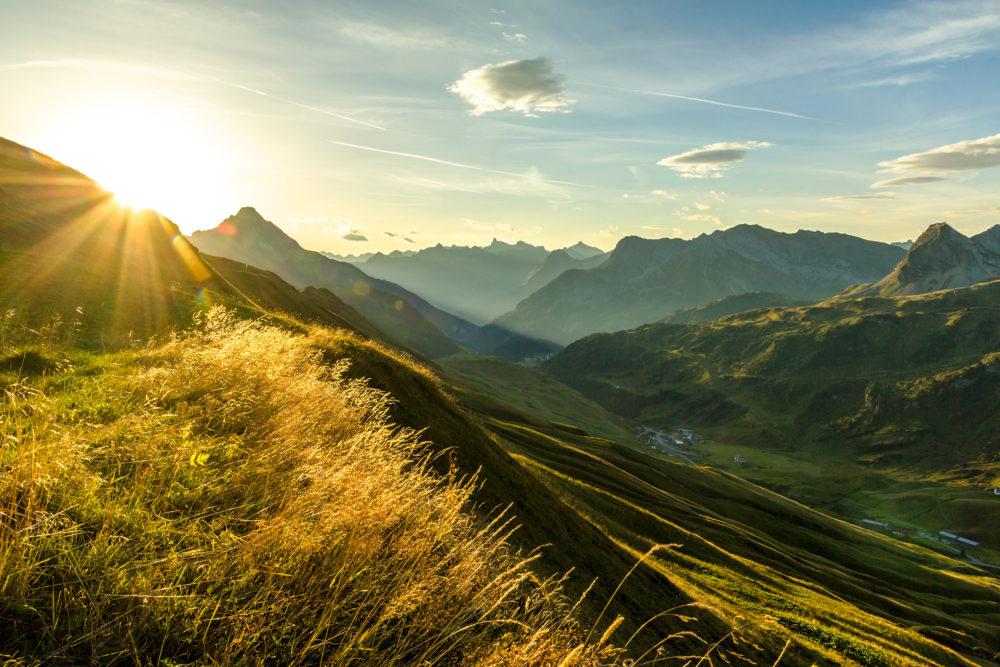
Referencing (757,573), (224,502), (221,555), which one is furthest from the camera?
(757,573)

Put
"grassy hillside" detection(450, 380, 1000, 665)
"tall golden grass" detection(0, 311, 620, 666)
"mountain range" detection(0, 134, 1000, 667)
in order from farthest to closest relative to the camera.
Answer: "grassy hillside" detection(450, 380, 1000, 665)
"mountain range" detection(0, 134, 1000, 667)
"tall golden grass" detection(0, 311, 620, 666)

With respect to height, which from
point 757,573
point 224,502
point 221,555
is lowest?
point 757,573

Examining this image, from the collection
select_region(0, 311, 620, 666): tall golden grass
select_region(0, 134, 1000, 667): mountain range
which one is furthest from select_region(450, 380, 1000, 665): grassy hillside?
select_region(0, 311, 620, 666): tall golden grass

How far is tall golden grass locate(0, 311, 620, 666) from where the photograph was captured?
12.4 feet

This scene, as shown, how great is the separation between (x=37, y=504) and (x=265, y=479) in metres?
2.58

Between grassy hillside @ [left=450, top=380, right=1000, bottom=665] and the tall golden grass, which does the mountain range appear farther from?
grassy hillside @ [left=450, top=380, right=1000, bottom=665]

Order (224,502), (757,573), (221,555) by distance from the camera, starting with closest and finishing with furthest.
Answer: (221,555) < (224,502) < (757,573)

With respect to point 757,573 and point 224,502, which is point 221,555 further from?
point 757,573

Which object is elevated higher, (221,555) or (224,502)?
(221,555)

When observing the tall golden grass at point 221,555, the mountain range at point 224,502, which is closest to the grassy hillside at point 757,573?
the mountain range at point 224,502

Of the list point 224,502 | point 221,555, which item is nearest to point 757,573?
point 224,502

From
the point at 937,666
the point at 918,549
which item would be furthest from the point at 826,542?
the point at 918,549

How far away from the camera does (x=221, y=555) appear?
4645mm

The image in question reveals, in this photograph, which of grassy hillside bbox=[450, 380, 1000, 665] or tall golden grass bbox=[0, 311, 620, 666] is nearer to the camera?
tall golden grass bbox=[0, 311, 620, 666]
